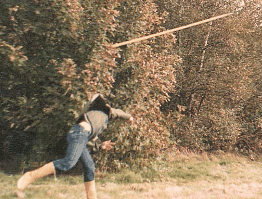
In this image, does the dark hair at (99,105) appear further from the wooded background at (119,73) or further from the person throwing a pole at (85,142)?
the wooded background at (119,73)

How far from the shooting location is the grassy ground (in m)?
5.82

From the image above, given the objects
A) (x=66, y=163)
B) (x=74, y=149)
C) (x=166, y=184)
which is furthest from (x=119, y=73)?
(x=66, y=163)

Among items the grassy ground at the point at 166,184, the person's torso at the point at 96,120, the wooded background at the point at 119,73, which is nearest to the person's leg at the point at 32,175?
the person's torso at the point at 96,120

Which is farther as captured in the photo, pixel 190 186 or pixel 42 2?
pixel 190 186

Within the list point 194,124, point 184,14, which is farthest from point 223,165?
point 184,14

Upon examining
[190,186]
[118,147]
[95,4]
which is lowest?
[190,186]

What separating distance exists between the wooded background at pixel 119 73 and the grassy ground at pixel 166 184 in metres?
0.57

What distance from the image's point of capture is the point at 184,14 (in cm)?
1067

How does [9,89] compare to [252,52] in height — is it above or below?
below

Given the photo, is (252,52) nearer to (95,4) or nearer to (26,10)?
(95,4)

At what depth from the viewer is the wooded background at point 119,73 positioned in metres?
6.25

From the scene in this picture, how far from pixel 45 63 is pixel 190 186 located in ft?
15.1

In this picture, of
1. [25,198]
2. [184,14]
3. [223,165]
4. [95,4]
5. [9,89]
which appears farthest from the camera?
[184,14]

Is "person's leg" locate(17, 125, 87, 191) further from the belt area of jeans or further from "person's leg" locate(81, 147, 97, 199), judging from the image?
"person's leg" locate(81, 147, 97, 199)
